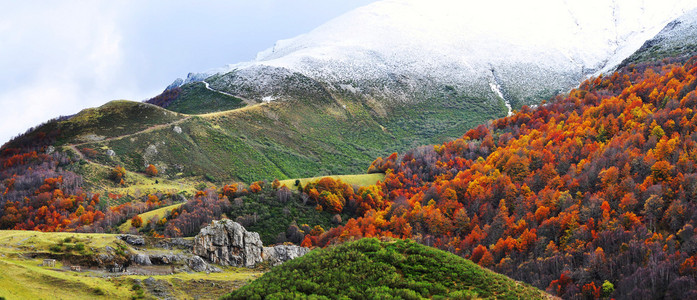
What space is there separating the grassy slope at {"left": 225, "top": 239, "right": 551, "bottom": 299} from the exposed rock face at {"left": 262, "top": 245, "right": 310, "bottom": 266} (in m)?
35.6

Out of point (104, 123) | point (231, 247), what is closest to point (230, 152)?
point (104, 123)

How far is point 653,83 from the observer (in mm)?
154000

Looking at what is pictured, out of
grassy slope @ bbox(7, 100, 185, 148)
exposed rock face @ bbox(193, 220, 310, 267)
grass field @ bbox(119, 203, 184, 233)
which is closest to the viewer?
exposed rock face @ bbox(193, 220, 310, 267)

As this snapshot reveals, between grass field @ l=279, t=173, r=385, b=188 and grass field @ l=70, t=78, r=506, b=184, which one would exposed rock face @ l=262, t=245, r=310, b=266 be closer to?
grass field @ l=279, t=173, r=385, b=188

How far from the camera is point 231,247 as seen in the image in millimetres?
77375

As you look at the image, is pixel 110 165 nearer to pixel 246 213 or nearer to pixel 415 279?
pixel 246 213

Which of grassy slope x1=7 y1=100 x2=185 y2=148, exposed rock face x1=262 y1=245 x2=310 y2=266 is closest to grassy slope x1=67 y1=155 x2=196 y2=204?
grassy slope x1=7 y1=100 x2=185 y2=148

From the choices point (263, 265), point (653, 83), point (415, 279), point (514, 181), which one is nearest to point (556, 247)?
point (514, 181)

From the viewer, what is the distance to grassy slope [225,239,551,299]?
39938 mm

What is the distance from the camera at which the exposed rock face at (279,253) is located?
267ft

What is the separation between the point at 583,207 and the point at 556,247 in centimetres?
1168

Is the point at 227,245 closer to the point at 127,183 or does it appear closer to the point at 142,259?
the point at 142,259

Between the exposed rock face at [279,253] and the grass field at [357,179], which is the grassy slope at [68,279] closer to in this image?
the exposed rock face at [279,253]

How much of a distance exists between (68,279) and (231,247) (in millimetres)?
31388
